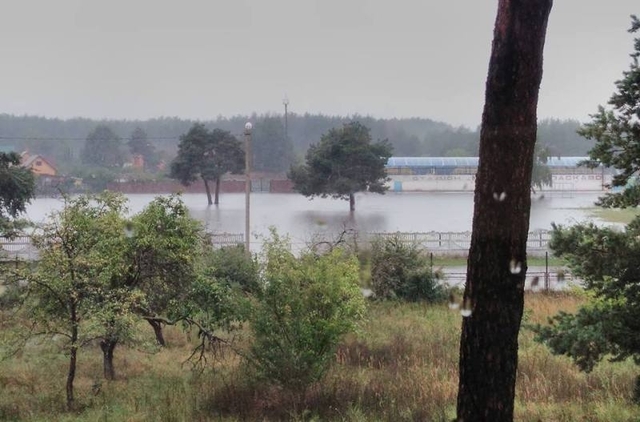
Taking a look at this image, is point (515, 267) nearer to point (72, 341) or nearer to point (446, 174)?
point (72, 341)

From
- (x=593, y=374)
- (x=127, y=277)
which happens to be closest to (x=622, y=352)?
(x=593, y=374)

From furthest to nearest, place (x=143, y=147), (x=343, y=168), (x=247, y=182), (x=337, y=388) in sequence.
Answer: (x=143, y=147)
(x=343, y=168)
(x=247, y=182)
(x=337, y=388)

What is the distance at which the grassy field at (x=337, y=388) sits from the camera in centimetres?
561

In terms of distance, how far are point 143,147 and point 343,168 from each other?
7.09 meters

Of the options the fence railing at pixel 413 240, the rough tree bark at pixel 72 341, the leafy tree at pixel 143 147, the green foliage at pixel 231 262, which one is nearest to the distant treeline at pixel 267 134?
the leafy tree at pixel 143 147

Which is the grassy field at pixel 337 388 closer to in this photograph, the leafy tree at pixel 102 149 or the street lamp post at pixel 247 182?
the street lamp post at pixel 247 182

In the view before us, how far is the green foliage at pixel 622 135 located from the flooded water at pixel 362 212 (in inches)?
241

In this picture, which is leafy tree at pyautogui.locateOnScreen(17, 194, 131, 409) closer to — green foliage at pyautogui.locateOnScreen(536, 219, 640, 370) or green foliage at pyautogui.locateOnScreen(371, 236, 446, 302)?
green foliage at pyautogui.locateOnScreen(536, 219, 640, 370)

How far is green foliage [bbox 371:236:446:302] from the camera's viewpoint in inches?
523

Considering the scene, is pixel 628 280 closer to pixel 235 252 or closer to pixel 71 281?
pixel 71 281

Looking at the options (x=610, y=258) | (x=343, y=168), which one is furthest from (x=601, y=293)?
(x=343, y=168)

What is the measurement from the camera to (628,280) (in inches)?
182

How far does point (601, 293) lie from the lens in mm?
4816

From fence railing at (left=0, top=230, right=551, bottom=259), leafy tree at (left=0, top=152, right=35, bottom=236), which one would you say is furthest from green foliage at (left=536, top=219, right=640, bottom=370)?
leafy tree at (left=0, top=152, right=35, bottom=236)
